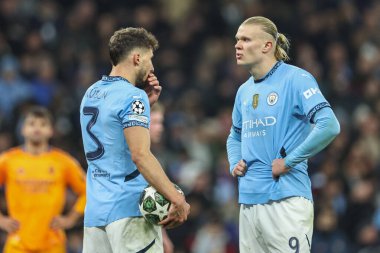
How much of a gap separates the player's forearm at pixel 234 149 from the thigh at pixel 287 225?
627mm

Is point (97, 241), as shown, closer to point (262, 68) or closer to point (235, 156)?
point (235, 156)

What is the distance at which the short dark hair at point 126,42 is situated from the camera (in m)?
6.86

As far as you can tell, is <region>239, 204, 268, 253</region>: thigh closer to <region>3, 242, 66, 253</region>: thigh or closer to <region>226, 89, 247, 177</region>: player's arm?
<region>226, 89, 247, 177</region>: player's arm

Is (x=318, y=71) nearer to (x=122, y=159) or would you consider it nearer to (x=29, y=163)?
(x=29, y=163)

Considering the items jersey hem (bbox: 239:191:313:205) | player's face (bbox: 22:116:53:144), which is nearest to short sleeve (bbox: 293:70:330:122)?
jersey hem (bbox: 239:191:313:205)

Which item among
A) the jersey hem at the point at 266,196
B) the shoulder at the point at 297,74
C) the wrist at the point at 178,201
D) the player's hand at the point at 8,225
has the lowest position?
the player's hand at the point at 8,225

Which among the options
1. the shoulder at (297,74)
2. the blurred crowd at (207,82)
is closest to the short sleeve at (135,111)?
the shoulder at (297,74)

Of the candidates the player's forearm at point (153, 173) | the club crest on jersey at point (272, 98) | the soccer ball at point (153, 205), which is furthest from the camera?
the club crest on jersey at point (272, 98)

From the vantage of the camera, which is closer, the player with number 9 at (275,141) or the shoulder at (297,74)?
the player with number 9 at (275,141)

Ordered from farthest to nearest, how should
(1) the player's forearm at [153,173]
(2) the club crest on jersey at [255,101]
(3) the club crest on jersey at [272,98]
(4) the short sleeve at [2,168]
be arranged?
(4) the short sleeve at [2,168], (2) the club crest on jersey at [255,101], (3) the club crest on jersey at [272,98], (1) the player's forearm at [153,173]

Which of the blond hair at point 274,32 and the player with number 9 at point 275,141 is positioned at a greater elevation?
the blond hair at point 274,32

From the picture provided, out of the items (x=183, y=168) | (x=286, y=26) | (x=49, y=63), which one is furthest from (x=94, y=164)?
(x=286, y=26)

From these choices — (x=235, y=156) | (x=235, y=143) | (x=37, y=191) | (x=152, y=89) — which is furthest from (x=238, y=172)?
(x=37, y=191)

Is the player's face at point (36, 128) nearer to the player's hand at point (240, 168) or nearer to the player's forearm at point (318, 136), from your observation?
the player's hand at point (240, 168)
